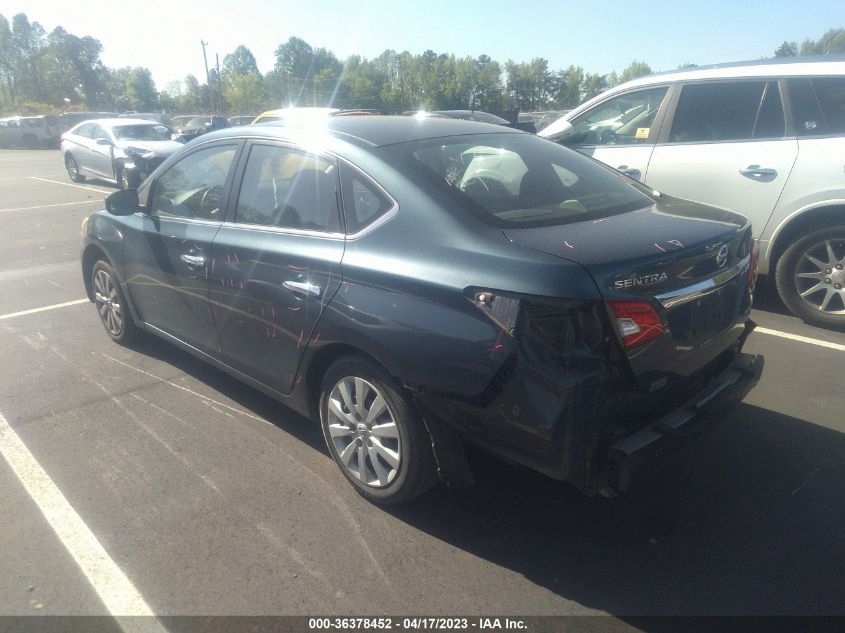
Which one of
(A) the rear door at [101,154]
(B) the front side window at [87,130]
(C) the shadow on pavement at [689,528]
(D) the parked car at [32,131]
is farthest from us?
(D) the parked car at [32,131]

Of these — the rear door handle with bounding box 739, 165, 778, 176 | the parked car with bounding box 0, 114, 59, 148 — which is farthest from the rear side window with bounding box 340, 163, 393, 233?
the parked car with bounding box 0, 114, 59, 148

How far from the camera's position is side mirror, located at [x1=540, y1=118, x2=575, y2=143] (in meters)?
6.26

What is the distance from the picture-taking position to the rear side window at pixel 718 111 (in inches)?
207

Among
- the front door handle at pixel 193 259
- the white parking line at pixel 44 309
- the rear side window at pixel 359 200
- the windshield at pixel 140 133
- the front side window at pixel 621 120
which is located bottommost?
the white parking line at pixel 44 309

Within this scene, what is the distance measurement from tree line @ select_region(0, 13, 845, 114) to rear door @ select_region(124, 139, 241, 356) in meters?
55.8

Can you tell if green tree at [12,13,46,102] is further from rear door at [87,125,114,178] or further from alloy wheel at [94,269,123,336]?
alloy wheel at [94,269,123,336]

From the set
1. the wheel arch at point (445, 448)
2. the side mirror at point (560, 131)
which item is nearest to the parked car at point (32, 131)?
the side mirror at point (560, 131)

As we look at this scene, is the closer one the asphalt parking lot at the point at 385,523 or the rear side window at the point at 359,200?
the asphalt parking lot at the point at 385,523

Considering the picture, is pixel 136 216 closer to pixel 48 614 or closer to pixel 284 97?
pixel 48 614

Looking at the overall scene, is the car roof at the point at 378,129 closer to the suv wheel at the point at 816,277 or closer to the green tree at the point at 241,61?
the suv wheel at the point at 816,277

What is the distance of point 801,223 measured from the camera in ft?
16.3

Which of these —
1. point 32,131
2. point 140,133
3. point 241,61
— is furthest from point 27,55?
point 140,133

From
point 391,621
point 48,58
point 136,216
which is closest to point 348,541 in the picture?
point 391,621

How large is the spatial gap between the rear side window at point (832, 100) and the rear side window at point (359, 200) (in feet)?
12.8
